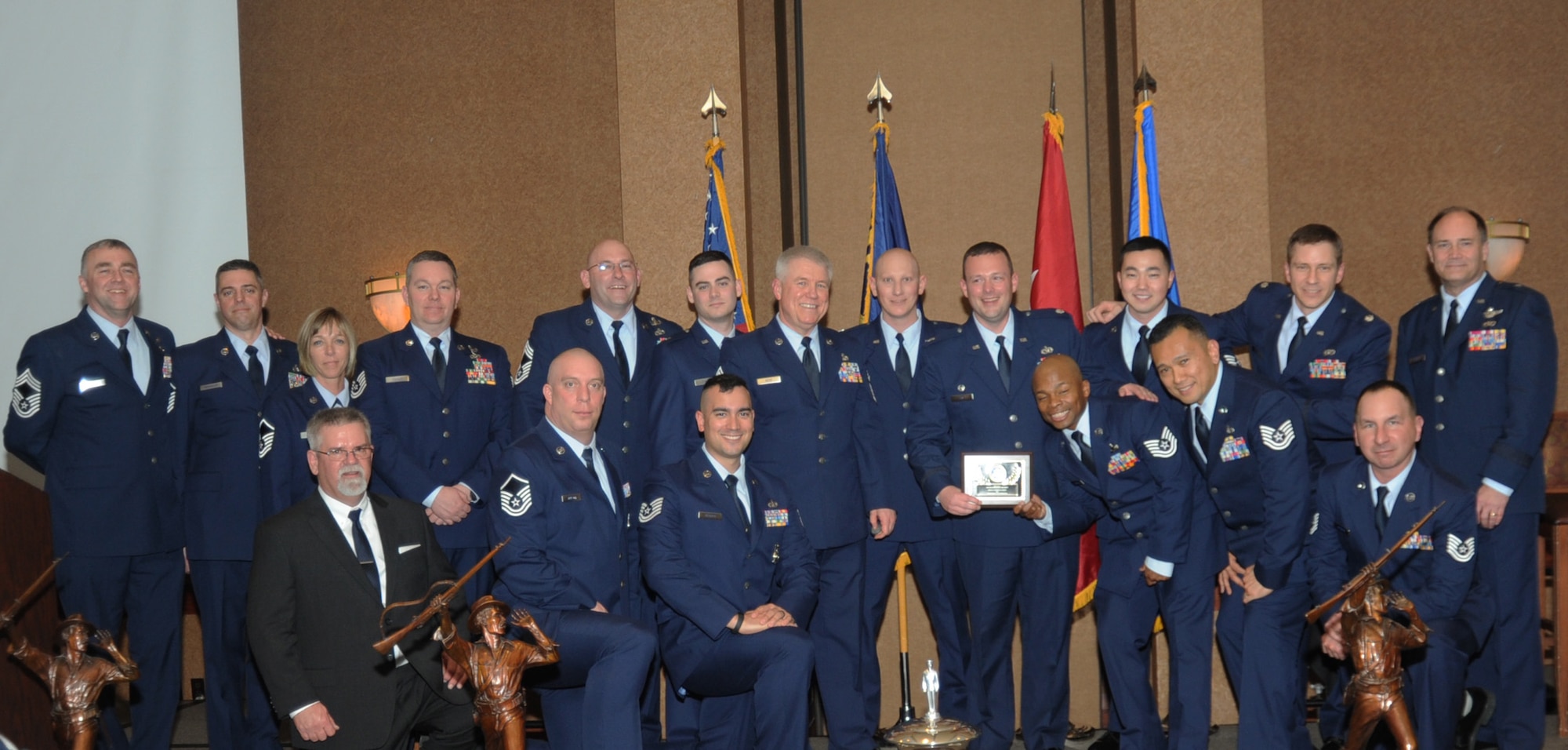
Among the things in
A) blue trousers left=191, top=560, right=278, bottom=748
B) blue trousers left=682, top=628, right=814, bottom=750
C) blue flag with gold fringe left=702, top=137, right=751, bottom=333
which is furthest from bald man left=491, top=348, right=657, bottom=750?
blue flag with gold fringe left=702, top=137, right=751, bottom=333

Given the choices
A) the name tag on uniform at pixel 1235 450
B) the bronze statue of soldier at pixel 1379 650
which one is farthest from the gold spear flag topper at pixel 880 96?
Answer: the bronze statue of soldier at pixel 1379 650

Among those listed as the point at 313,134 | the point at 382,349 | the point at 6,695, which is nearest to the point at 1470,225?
the point at 382,349

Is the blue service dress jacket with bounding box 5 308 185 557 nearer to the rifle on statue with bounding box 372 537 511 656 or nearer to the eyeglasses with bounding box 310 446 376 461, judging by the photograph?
the eyeglasses with bounding box 310 446 376 461

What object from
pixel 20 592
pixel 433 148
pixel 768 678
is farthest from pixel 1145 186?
pixel 20 592

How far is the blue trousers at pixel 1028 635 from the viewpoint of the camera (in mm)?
4742

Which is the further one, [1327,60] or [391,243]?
[391,243]

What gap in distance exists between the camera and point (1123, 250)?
16.4ft

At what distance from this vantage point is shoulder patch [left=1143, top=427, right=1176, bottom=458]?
14.5 ft

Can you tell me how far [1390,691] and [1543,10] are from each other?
4.13 metres

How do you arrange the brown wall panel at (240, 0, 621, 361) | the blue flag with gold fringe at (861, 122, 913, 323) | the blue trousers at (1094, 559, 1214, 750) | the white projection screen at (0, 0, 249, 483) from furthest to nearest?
the brown wall panel at (240, 0, 621, 361), the white projection screen at (0, 0, 249, 483), the blue flag with gold fringe at (861, 122, 913, 323), the blue trousers at (1094, 559, 1214, 750)

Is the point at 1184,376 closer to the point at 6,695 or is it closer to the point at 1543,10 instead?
the point at 1543,10

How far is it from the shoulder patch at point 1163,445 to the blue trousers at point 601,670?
1.93 meters

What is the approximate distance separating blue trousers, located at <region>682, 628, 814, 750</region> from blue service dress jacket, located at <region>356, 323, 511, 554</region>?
4.17 feet

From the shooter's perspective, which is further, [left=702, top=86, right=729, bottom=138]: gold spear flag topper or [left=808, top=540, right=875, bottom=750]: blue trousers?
[left=702, top=86, right=729, bottom=138]: gold spear flag topper
